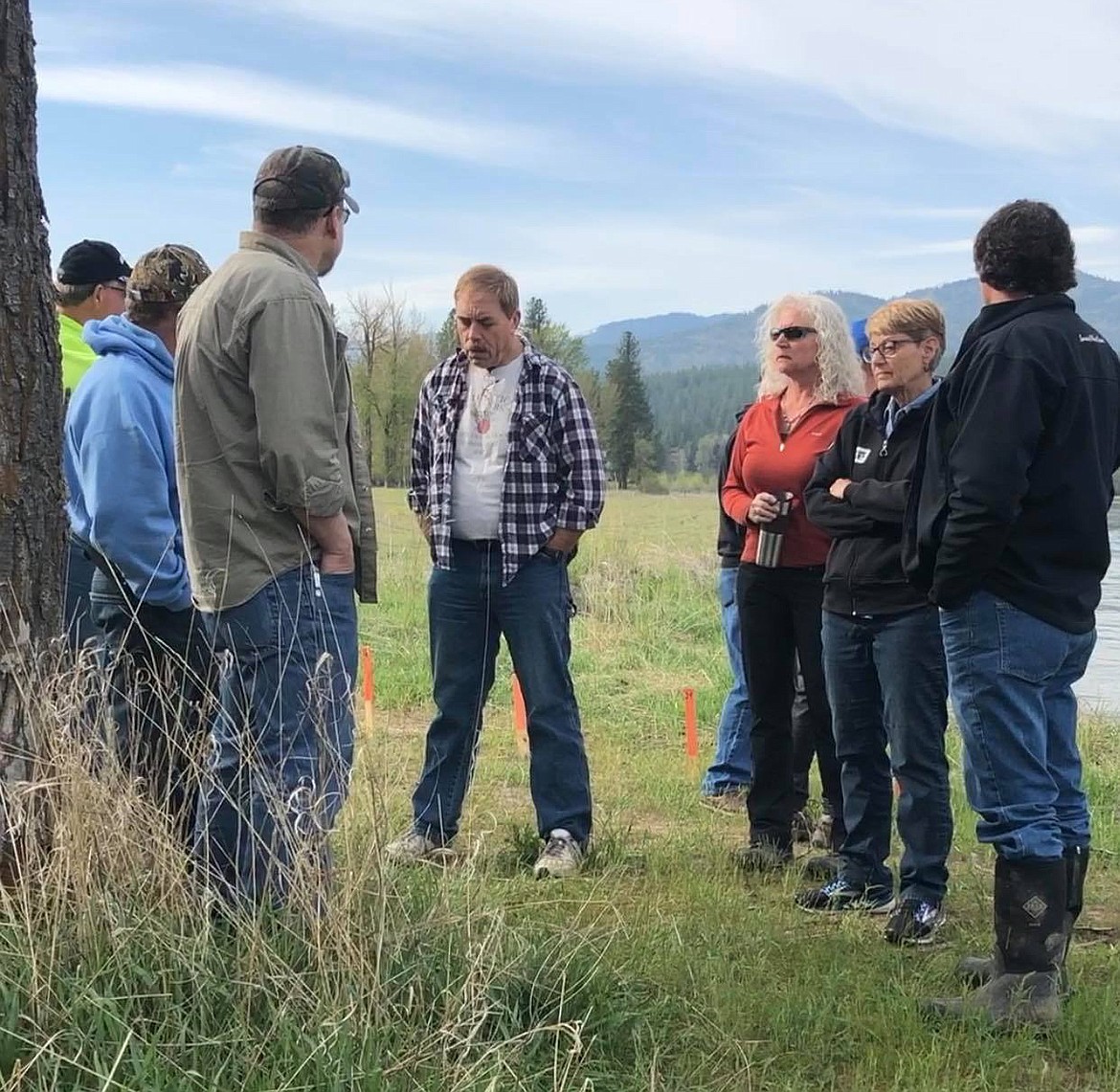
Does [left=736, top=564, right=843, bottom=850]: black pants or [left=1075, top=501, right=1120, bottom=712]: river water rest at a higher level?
[left=736, top=564, right=843, bottom=850]: black pants

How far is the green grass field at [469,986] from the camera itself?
2.48 m

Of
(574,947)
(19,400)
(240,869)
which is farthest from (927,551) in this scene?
(19,400)

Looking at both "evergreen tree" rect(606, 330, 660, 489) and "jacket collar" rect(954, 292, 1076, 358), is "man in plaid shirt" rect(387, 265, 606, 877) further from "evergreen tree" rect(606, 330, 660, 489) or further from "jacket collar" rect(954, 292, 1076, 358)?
"evergreen tree" rect(606, 330, 660, 489)

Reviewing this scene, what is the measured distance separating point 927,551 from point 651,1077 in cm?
164

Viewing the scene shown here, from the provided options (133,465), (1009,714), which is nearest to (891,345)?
(1009,714)

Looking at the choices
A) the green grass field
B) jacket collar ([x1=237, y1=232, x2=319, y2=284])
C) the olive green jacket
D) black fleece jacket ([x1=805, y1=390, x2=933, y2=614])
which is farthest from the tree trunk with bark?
black fleece jacket ([x1=805, y1=390, x2=933, y2=614])

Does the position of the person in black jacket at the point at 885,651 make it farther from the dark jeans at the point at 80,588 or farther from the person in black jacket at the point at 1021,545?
the dark jeans at the point at 80,588

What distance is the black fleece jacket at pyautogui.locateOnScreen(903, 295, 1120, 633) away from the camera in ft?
10.8

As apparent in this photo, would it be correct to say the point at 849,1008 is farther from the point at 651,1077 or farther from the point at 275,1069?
the point at 275,1069

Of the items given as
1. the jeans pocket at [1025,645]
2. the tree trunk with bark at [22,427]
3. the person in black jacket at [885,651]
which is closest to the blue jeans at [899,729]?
the person in black jacket at [885,651]

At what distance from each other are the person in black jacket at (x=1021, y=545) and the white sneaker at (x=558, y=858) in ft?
4.83

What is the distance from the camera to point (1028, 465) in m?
3.34

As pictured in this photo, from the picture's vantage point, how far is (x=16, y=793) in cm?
296

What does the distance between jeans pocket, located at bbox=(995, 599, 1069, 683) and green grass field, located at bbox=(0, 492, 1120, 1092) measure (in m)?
0.86
